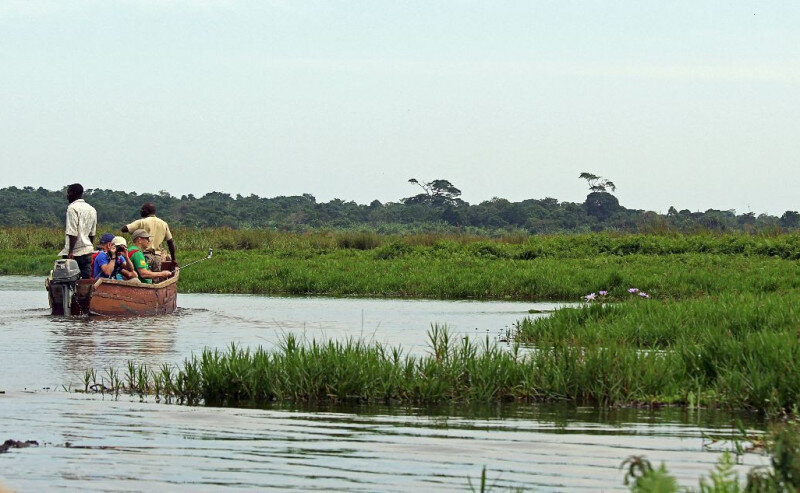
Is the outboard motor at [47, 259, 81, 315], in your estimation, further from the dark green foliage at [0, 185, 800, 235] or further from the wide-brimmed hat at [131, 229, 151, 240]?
the dark green foliage at [0, 185, 800, 235]

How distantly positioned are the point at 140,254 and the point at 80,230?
125 centimetres

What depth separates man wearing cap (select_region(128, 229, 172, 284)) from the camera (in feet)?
63.9

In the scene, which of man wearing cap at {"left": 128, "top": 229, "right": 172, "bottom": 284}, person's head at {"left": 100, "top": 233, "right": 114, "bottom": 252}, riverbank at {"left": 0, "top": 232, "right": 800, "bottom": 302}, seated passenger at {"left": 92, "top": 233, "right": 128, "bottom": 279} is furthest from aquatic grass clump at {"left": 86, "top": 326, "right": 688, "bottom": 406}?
riverbank at {"left": 0, "top": 232, "right": 800, "bottom": 302}

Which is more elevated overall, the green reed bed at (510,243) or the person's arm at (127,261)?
the green reed bed at (510,243)

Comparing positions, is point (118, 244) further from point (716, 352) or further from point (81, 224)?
point (716, 352)

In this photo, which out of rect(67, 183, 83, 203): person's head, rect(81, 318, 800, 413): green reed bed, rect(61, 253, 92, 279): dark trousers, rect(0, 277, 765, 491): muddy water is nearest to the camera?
rect(0, 277, 765, 491): muddy water

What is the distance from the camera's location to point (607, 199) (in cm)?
9331

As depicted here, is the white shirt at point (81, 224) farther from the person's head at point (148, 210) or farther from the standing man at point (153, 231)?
the person's head at point (148, 210)

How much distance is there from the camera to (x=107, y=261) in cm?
1897

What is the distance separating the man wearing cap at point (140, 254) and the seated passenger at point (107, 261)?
0.38 meters

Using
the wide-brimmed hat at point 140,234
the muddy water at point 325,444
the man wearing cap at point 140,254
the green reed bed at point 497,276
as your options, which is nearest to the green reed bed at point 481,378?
the muddy water at point 325,444

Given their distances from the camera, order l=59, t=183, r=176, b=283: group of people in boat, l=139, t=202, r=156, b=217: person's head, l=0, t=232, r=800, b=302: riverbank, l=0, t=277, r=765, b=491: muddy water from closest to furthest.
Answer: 1. l=0, t=277, r=765, b=491: muddy water
2. l=59, t=183, r=176, b=283: group of people in boat
3. l=139, t=202, r=156, b=217: person's head
4. l=0, t=232, r=800, b=302: riverbank

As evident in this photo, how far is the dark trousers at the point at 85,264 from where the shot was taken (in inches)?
761

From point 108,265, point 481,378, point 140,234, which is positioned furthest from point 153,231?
point 481,378
